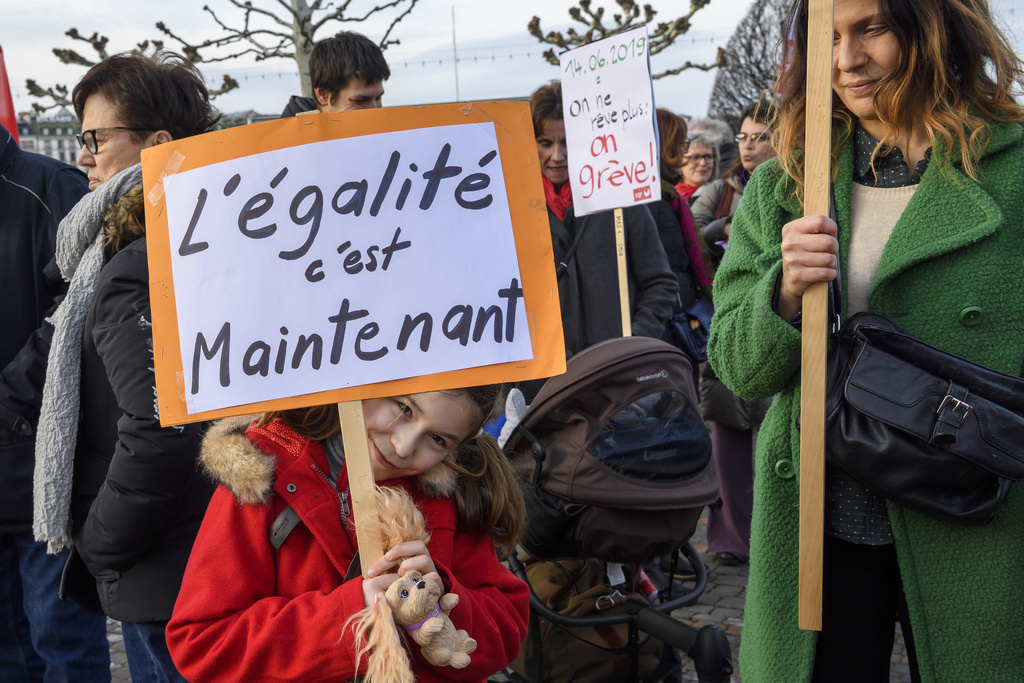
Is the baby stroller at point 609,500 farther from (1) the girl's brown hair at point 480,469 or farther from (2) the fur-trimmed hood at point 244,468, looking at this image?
(2) the fur-trimmed hood at point 244,468

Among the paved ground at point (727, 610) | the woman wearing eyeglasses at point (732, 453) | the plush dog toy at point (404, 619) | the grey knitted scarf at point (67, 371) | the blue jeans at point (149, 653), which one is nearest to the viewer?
the plush dog toy at point (404, 619)

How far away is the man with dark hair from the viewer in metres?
4.05

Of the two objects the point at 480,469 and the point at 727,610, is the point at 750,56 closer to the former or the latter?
the point at 727,610

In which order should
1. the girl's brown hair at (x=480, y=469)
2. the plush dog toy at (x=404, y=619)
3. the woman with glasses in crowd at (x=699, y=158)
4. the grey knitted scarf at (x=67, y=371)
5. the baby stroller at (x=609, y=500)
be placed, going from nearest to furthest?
the plush dog toy at (x=404, y=619), the girl's brown hair at (x=480, y=469), the grey knitted scarf at (x=67, y=371), the baby stroller at (x=609, y=500), the woman with glasses in crowd at (x=699, y=158)

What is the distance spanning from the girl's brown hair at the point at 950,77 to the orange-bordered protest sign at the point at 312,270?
108 cm

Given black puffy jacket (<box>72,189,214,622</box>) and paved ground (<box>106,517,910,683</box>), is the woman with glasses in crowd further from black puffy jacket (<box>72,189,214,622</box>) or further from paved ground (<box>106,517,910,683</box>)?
black puffy jacket (<box>72,189,214,622</box>)

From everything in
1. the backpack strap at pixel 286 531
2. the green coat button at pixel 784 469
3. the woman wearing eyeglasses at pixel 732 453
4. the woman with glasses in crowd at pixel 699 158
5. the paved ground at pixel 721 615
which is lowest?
the paved ground at pixel 721 615

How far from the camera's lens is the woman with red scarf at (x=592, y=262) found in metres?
3.86

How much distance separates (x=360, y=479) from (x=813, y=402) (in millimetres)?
948

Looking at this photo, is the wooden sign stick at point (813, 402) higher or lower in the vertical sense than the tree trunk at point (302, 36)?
lower

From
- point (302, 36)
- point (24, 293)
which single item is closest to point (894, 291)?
point (24, 293)

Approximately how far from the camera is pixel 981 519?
5.41 feet

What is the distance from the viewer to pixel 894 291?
1814 mm

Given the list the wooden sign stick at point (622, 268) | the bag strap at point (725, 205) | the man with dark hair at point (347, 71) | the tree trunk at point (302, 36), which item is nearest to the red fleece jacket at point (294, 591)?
the wooden sign stick at point (622, 268)
